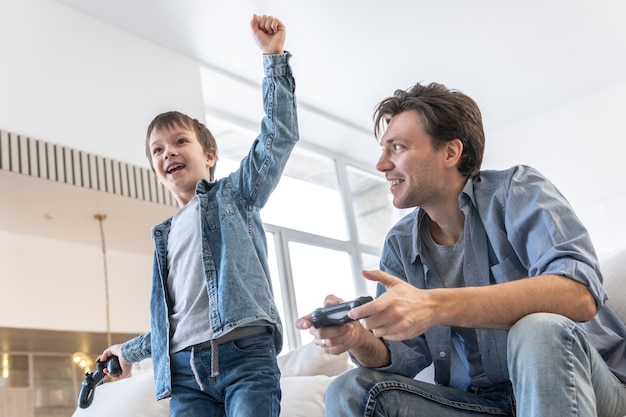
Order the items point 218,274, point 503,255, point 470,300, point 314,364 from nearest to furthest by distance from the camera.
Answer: point 470,300 < point 503,255 < point 218,274 < point 314,364

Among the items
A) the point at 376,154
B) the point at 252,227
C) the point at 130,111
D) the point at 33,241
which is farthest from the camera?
the point at 376,154

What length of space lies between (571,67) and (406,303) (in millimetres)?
5618

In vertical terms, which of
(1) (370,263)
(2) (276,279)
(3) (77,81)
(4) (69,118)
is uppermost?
(3) (77,81)

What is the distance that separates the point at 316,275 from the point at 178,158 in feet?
14.9

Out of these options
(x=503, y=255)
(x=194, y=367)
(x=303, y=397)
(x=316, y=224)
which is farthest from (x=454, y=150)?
(x=316, y=224)

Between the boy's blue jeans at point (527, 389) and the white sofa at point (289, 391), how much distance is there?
709 millimetres

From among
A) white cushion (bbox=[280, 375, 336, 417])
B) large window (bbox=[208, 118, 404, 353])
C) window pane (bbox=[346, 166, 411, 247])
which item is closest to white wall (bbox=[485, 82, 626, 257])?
window pane (bbox=[346, 166, 411, 247])

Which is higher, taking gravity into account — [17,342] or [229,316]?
[17,342]

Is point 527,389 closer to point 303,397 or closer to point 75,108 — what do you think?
point 303,397

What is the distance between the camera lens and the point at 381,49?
219 inches

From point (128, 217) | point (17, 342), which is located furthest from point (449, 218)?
point (17, 342)

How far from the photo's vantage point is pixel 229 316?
1.50m

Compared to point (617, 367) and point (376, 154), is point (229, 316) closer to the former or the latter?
point (617, 367)

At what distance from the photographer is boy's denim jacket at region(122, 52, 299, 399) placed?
1.54 m
